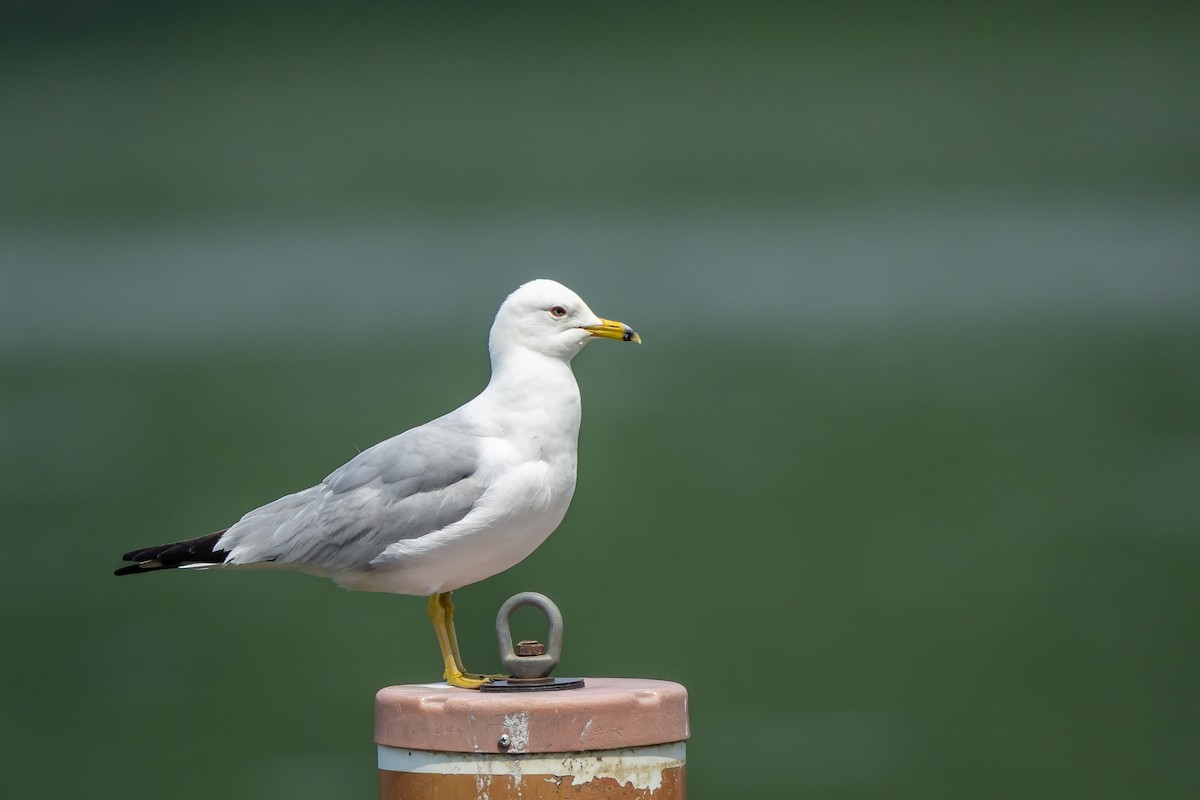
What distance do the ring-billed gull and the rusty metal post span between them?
11.7 inches

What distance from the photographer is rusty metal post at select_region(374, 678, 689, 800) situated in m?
1.91

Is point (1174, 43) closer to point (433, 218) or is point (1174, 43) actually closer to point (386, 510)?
point (433, 218)

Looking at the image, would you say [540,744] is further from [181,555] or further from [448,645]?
[181,555]

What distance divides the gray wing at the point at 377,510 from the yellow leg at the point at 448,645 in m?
0.19

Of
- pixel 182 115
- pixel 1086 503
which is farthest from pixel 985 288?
pixel 182 115

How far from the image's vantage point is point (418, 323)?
314 cm

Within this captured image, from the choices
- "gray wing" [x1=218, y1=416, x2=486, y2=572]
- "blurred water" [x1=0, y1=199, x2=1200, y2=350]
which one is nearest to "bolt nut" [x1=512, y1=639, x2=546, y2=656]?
"gray wing" [x1=218, y1=416, x2=486, y2=572]

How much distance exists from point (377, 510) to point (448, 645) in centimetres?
30

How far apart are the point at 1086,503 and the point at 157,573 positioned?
2338 millimetres

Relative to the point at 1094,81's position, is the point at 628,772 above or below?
below

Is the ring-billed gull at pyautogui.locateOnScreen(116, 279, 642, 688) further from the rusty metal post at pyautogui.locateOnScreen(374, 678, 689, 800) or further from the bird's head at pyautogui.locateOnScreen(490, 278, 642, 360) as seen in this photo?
the rusty metal post at pyautogui.locateOnScreen(374, 678, 689, 800)

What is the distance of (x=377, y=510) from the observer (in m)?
2.31

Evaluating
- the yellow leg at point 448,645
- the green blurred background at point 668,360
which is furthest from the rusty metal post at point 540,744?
the green blurred background at point 668,360

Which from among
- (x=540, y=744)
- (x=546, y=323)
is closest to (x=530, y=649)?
(x=540, y=744)
